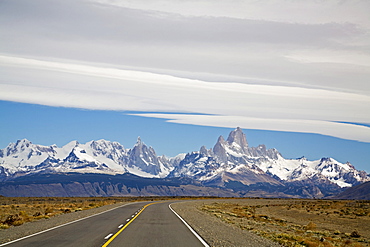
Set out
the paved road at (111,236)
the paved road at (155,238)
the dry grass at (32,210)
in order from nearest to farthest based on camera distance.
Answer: the paved road at (111,236)
the paved road at (155,238)
the dry grass at (32,210)

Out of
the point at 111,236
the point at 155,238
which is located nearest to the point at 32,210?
the point at 111,236

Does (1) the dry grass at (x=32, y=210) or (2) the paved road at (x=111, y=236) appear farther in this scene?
(1) the dry grass at (x=32, y=210)

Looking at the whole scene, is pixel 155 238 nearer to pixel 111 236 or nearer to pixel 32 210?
pixel 111 236

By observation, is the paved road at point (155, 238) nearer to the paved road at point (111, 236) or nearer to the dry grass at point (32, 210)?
the paved road at point (111, 236)

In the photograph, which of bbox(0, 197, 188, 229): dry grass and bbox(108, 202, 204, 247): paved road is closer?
bbox(108, 202, 204, 247): paved road

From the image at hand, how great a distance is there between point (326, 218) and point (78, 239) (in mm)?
45697

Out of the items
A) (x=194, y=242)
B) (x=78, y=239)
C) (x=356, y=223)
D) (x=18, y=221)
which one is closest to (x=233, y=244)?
(x=194, y=242)

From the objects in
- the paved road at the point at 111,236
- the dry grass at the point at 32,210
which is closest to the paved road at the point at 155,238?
the paved road at the point at 111,236

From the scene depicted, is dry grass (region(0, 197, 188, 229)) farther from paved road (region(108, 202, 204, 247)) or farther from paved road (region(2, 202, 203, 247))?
paved road (region(108, 202, 204, 247))

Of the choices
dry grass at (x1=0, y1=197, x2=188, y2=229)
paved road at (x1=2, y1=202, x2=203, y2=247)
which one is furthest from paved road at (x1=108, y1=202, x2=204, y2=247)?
dry grass at (x1=0, y1=197, x2=188, y2=229)

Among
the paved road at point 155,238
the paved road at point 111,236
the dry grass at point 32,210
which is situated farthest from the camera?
the dry grass at point 32,210

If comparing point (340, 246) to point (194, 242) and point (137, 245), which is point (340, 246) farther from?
point (137, 245)

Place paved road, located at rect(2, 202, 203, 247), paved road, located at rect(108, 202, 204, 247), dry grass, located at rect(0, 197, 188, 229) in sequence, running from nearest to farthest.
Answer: paved road, located at rect(2, 202, 203, 247) < paved road, located at rect(108, 202, 204, 247) < dry grass, located at rect(0, 197, 188, 229)

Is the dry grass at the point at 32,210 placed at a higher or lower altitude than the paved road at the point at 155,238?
lower
